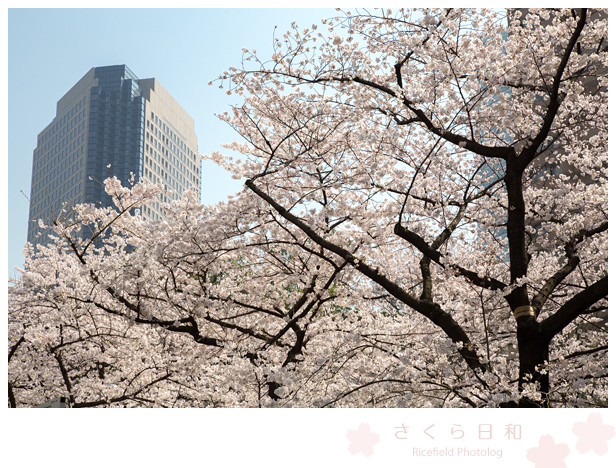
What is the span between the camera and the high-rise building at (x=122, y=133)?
3459cm

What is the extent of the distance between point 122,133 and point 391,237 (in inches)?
1638

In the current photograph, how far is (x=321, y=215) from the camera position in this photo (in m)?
6.04

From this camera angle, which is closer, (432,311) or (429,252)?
Answer: (432,311)

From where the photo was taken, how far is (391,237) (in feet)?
21.8

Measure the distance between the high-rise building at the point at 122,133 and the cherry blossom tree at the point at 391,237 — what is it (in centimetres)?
2700

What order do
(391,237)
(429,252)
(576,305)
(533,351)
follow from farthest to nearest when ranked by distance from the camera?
(391,237), (429,252), (533,351), (576,305)

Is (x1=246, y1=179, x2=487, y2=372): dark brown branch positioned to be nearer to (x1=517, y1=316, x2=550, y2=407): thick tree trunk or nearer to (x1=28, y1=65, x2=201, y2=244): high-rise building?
(x1=517, y1=316, x2=550, y2=407): thick tree trunk

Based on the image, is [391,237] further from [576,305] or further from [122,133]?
[122,133]

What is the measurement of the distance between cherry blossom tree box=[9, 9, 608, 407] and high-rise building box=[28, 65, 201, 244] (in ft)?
88.6

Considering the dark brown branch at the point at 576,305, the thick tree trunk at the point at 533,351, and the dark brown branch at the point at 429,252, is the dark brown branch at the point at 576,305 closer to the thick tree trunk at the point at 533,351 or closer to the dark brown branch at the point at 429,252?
the thick tree trunk at the point at 533,351

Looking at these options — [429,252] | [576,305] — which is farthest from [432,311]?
[576,305]

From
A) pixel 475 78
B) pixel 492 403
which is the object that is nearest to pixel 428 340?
pixel 492 403
